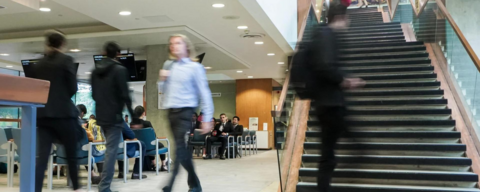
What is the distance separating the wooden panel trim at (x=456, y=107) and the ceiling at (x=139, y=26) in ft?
8.47

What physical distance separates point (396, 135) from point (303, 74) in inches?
102

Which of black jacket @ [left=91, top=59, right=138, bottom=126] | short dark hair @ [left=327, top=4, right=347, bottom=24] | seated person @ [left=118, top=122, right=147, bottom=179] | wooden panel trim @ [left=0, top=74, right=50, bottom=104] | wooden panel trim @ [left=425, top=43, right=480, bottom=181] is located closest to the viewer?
wooden panel trim @ [left=0, top=74, right=50, bottom=104]

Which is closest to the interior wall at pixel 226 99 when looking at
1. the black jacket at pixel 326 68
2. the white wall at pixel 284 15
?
the white wall at pixel 284 15

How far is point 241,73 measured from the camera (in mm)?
15359

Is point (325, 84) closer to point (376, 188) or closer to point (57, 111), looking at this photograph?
point (376, 188)

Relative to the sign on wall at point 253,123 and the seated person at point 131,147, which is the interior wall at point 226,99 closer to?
the sign on wall at point 253,123

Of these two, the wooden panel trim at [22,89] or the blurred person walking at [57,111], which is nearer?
the wooden panel trim at [22,89]

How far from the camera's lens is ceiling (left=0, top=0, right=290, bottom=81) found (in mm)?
6457

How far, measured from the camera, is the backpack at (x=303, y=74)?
288 centimetres

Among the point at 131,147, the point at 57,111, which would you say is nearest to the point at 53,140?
the point at 57,111

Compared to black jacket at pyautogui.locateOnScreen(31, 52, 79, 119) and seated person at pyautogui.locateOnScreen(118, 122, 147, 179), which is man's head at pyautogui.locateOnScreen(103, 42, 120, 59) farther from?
seated person at pyautogui.locateOnScreen(118, 122, 147, 179)

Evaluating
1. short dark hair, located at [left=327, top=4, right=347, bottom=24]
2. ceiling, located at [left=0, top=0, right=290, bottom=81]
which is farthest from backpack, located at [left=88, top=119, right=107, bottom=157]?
short dark hair, located at [left=327, top=4, right=347, bottom=24]

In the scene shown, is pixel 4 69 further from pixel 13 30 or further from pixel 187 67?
pixel 187 67

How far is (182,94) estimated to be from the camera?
9.71ft
